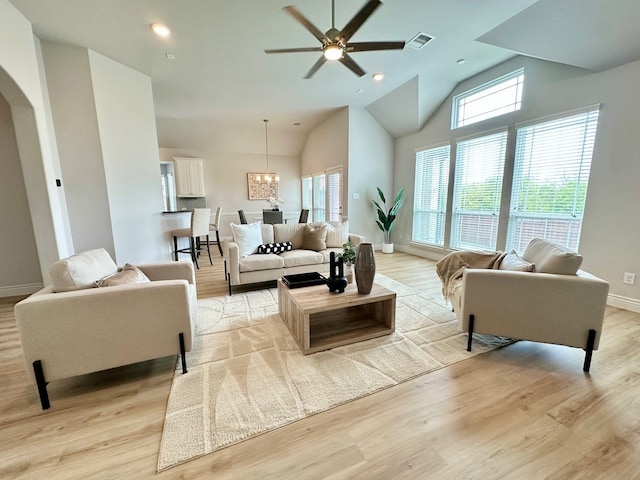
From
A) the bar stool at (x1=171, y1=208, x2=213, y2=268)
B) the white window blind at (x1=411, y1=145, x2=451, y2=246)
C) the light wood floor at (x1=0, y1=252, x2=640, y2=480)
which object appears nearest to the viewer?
the light wood floor at (x1=0, y1=252, x2=640, y2=480)

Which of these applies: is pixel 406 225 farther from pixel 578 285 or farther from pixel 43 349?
pixel 43 349

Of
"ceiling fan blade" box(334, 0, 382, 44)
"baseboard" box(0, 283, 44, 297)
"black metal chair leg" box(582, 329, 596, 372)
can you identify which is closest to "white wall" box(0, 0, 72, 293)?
"baseboard" box(0, 283, 44, 297)

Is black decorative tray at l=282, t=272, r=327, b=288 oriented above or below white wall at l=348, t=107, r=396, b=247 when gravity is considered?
below

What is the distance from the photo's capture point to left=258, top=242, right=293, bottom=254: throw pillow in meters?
3.55

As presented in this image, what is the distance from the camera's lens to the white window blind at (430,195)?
16.3 feet

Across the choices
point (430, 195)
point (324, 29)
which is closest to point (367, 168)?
point (430, 195)

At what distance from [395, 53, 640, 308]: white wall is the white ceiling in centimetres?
29

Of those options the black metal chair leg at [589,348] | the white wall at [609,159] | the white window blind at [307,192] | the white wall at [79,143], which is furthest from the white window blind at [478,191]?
the white wall at [79,143]

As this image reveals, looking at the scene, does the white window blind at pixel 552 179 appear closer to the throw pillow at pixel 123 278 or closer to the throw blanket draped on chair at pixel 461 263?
the throw blanket draped on chair at pixel 461 263

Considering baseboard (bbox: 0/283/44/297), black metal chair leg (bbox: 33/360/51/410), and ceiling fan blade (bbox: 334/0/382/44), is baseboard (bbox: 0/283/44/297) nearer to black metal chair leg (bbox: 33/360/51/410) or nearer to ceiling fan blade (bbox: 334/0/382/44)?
black metal chair leg (bbox: 33/360/51/410)

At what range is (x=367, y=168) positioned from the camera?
5746 mm

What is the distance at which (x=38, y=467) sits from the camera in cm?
118

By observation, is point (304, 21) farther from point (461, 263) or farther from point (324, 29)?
point (461, 263)

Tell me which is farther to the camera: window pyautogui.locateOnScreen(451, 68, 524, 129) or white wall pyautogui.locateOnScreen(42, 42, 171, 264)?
window pyautogui.locateOnScreen(451, 68, 524, 129)
